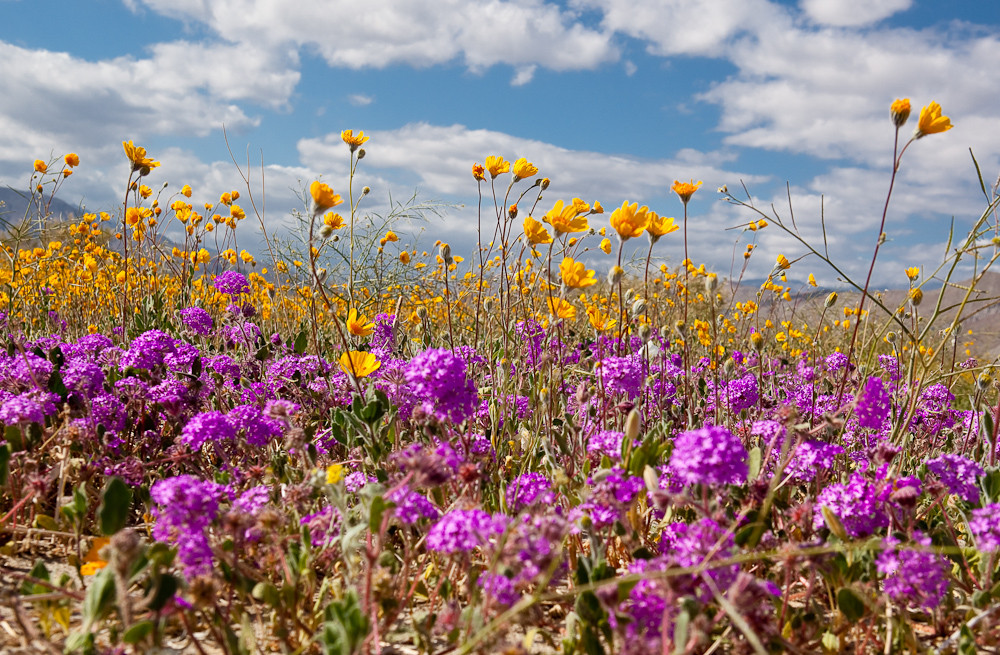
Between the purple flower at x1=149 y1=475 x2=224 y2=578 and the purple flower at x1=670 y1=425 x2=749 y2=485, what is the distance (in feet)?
3.72

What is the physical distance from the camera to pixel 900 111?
2.42 meters

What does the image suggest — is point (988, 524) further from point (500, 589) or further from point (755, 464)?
point (500, 589)

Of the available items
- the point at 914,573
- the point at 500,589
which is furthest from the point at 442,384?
the point at 914,573

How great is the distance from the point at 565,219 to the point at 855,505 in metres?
1.71

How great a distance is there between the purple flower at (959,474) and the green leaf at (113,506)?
2.31m

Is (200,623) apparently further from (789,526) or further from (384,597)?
(789,526)

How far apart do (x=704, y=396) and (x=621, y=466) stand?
1.98m

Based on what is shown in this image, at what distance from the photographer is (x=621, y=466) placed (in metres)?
2.01

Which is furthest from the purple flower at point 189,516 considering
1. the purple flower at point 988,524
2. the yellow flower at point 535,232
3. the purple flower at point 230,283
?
the purple flower at point 230,283

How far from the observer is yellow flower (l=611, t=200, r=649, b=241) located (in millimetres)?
2707

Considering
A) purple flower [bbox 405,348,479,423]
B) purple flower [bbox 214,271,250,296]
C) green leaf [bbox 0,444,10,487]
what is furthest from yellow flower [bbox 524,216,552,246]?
purple flower [bbox 214,271,250,296]

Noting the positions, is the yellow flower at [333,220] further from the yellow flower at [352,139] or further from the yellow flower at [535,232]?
the yellow flower at [535,232]

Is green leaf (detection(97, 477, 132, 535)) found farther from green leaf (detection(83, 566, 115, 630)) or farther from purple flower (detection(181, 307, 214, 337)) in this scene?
purple flower (detection(181, 307, 214, 337))

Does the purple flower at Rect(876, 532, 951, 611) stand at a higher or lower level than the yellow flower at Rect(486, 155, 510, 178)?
lower
